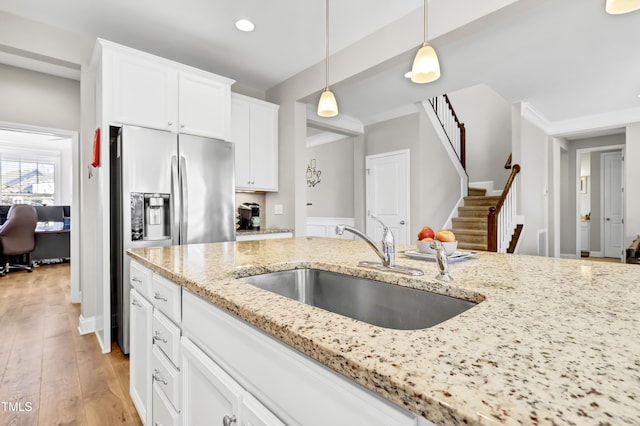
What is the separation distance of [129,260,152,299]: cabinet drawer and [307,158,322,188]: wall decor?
17.0 ft

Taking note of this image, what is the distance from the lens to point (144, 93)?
2.68 metres

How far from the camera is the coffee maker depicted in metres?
3.88

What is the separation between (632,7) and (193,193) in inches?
114

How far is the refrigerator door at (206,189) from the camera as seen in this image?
2793 millimetres

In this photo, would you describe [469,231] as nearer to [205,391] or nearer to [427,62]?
[427,62]

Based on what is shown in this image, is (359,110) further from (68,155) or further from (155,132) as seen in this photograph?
(68,155)

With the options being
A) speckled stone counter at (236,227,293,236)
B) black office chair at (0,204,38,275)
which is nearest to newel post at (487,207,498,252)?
speckled stone counter at (236,227,293,236)

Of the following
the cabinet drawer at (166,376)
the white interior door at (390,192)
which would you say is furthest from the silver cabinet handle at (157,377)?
the white interior door at (390,192)

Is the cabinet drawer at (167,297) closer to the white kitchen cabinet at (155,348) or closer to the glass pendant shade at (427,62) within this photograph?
the white kitchen cabinet at (155,348)

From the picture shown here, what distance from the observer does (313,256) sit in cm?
158

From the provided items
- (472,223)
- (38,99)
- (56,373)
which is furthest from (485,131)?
(56,373)

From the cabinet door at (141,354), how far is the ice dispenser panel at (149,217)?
39.2 inches

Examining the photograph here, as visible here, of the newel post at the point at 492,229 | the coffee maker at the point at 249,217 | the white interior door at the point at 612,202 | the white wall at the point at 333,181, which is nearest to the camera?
the coffee maker at the point at 249,217

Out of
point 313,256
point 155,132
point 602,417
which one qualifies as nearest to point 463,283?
point 602,417
